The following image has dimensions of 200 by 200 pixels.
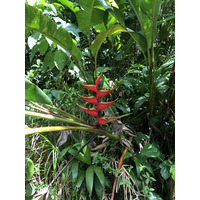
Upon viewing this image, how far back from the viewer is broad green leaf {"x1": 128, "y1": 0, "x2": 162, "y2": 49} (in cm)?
78

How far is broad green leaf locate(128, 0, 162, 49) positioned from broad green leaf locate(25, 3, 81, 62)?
291mm

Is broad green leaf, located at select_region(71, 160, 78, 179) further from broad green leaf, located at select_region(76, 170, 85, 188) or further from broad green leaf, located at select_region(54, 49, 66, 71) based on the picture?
broad green leaf, located at select_region(54, 49, 66, 71)

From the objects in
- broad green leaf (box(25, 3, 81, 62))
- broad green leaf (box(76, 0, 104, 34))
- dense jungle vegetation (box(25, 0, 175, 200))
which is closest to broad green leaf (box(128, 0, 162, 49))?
dense jungle vegetation (box(25, 0, 175, 200))

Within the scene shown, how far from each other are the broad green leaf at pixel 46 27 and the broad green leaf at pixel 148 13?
0.29 m

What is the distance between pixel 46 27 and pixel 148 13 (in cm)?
39

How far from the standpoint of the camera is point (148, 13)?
809 millimetres

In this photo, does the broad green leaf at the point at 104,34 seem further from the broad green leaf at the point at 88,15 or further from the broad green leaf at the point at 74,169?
the broad green leaf at the point at 74,169

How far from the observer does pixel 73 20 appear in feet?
4.81

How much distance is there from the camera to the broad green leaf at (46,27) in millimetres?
670

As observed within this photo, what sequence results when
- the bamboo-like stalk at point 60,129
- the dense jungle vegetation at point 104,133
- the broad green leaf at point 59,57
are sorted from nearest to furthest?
1. the bamboo-like stalk at point 60,129
2. the dense jungle vegetation at point 104,133
3. the broad green leaf at point 59,57

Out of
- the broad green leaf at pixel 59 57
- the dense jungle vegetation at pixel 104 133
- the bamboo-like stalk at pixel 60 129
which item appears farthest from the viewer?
the broad green leaf at pixel 59 57

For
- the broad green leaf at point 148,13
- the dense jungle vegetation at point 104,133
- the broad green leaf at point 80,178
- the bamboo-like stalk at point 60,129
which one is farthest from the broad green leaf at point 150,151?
the broad green leaf at point 148,13
